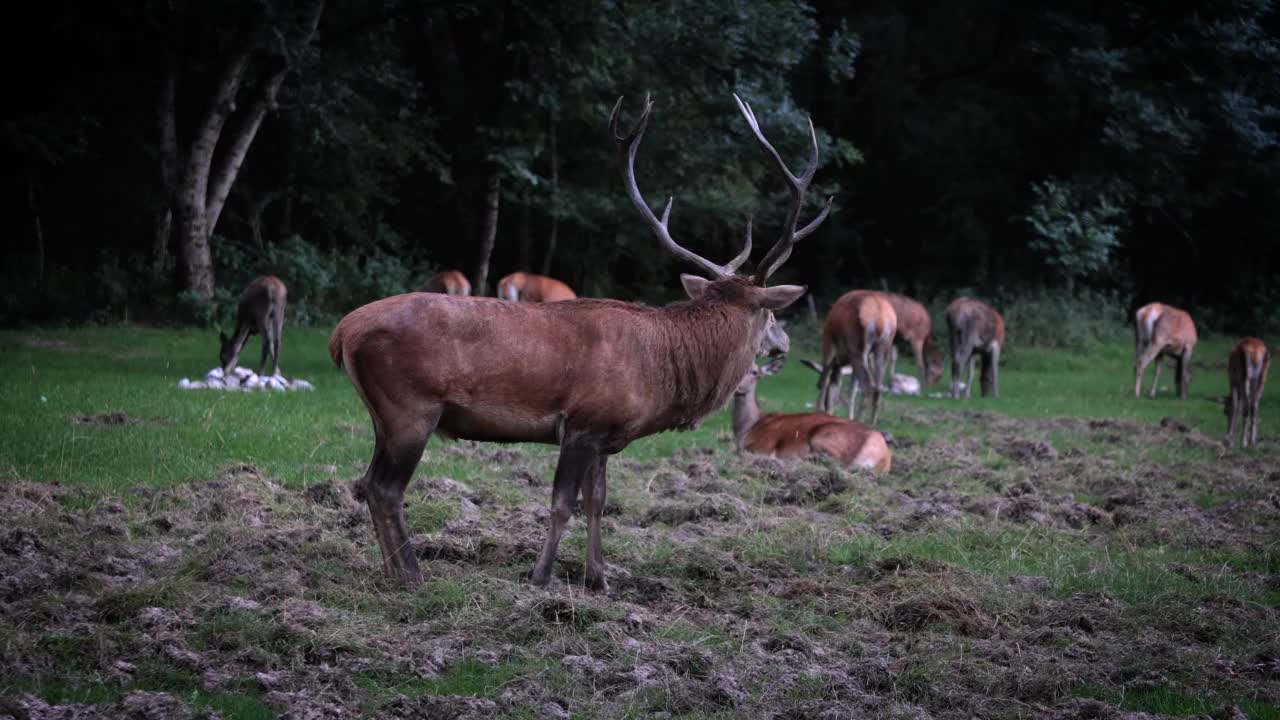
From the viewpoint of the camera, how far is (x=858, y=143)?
105 feet

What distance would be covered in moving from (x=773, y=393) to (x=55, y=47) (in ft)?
43.6

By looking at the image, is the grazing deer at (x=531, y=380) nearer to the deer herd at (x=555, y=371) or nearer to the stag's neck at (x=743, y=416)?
the deer herd at (x=555, y=371)

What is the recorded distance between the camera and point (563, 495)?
6852 mm

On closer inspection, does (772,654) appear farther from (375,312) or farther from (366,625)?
(375,312)

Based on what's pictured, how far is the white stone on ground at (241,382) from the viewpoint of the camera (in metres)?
14.4

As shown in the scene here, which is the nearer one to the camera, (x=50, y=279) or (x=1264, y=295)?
(x=50, y=279)

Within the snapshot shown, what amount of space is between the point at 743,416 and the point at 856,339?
393 cm

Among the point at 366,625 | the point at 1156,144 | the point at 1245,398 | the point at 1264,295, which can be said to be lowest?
the point at 366,625

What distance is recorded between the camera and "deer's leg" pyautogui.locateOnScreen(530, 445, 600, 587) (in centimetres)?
679

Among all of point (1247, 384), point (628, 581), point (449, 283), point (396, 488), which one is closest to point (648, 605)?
point (628, 581)

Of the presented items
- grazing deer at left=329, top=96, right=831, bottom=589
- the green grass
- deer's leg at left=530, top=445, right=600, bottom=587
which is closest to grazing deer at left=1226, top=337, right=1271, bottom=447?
→ the green grass

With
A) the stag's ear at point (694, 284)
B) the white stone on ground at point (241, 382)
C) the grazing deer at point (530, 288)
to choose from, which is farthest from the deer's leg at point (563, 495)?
the grazing deer at point (530, 288)

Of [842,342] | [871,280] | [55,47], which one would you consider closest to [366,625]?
[842,342]

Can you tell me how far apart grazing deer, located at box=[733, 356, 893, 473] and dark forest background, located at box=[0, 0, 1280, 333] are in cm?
844
